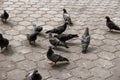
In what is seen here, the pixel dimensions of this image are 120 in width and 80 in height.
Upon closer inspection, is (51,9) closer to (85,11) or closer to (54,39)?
(85,11)

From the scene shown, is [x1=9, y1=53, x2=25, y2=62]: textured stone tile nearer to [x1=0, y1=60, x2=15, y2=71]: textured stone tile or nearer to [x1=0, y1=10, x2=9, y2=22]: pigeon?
[x1=0, y1=60, x2=15, y2=71]: textured stone tile

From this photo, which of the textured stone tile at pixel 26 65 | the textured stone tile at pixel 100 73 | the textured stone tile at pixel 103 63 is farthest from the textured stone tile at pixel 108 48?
the textured stone tile at pixel 26 65

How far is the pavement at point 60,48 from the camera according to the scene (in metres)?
5.66

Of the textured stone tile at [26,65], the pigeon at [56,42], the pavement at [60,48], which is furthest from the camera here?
the pigeon at [56,42]

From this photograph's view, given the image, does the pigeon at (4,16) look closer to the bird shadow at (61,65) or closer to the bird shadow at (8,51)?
the bird shadow at (8,51)

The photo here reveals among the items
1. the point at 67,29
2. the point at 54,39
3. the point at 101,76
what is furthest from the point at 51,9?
the point at 101,76

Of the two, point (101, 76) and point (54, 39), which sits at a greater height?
point (54, 39)

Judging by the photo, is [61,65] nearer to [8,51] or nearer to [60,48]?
[60,48]

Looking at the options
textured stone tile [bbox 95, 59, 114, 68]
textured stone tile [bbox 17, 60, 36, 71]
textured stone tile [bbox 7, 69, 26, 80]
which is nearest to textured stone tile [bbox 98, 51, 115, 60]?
textured stone tile [bbox 95, 59, 114, 68]

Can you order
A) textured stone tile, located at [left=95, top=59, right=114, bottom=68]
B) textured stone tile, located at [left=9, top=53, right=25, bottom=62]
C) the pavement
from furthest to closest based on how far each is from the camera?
textured stone tile, located at [left=9, top=53, right=25, bottom=62] < textured stone tile, located at [left=95, top=59, right=114, bottom=68] < the pavement

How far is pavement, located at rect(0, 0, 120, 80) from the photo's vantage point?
5656 mm

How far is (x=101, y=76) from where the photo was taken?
556cm

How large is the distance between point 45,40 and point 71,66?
1489 mm

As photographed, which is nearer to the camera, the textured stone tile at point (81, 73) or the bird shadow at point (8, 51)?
the textured stone tile at point (81, 73)
